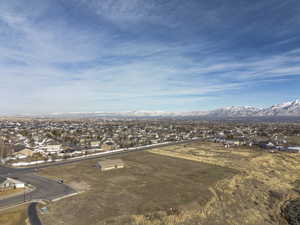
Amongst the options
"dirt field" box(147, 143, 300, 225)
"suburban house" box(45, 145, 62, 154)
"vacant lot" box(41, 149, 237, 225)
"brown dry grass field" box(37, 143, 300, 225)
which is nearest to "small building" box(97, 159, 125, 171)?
"vacant lot" box(41, 149, 237, 225)

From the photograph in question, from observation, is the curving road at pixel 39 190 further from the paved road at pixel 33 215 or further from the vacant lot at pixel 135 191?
the paved road at pixel 33 215

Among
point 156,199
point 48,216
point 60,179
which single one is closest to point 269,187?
point 156,199

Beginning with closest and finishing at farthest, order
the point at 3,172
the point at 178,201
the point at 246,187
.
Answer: the point at 178,201 → the point at 246,187 → the point at 3,172

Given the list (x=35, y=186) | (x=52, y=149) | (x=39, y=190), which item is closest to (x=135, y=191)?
(x=39, y=190)

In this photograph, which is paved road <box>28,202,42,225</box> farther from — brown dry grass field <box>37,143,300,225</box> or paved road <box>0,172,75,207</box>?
paved road <box>0,172,75,207</box>

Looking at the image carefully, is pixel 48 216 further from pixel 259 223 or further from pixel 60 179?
pixel 259 223

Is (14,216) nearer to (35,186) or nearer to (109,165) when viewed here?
(35,186)
